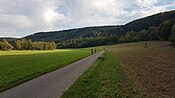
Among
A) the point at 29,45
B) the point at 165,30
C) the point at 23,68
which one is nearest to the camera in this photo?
the point at 23,68

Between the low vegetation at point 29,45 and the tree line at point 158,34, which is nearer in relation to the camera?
the tree line at point 158,34

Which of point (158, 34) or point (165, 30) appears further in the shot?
point (158, 34)

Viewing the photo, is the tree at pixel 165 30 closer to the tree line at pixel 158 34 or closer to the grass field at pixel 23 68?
the tree line at pixel 158 34

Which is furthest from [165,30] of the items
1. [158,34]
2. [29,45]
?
[29,45]

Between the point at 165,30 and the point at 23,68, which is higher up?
the point at 165,30

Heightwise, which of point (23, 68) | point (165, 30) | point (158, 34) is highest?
point (165, 30)

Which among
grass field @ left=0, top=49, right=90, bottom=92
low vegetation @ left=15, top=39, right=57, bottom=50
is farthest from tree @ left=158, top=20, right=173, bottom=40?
grass field @ left=0, top=49, right=90, bottom=92

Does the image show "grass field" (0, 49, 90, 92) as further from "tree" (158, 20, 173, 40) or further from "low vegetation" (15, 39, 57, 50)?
"low vegetation" (15, 39, 57, 50)

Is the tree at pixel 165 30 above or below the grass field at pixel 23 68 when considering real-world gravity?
above

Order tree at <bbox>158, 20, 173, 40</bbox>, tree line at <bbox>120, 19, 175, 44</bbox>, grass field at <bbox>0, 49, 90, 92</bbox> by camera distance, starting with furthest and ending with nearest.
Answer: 1. tree at <bbox>158, 20, 173, 40</bbox>
2. tree line at <bbox>120, 19, 175, 44</bbox>
3. grass field at <bbox>0, 49, 90, 92</bbox>

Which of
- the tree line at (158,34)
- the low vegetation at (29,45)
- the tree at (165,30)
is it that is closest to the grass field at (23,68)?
the tree line at (158,34)

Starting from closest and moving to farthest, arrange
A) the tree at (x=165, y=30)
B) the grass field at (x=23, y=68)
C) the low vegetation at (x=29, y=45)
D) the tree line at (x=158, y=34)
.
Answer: the grass field at (x=23, y=68) → the tree line at (x=158, y=34) → the tree at (x=165, y=30) → the low vegetation at (x=29, y=45)

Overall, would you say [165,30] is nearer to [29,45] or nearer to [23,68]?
[29,45]

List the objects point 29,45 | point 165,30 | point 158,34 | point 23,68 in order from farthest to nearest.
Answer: point 29,45 < point 158,34 < point 165,30 < point 23,68
